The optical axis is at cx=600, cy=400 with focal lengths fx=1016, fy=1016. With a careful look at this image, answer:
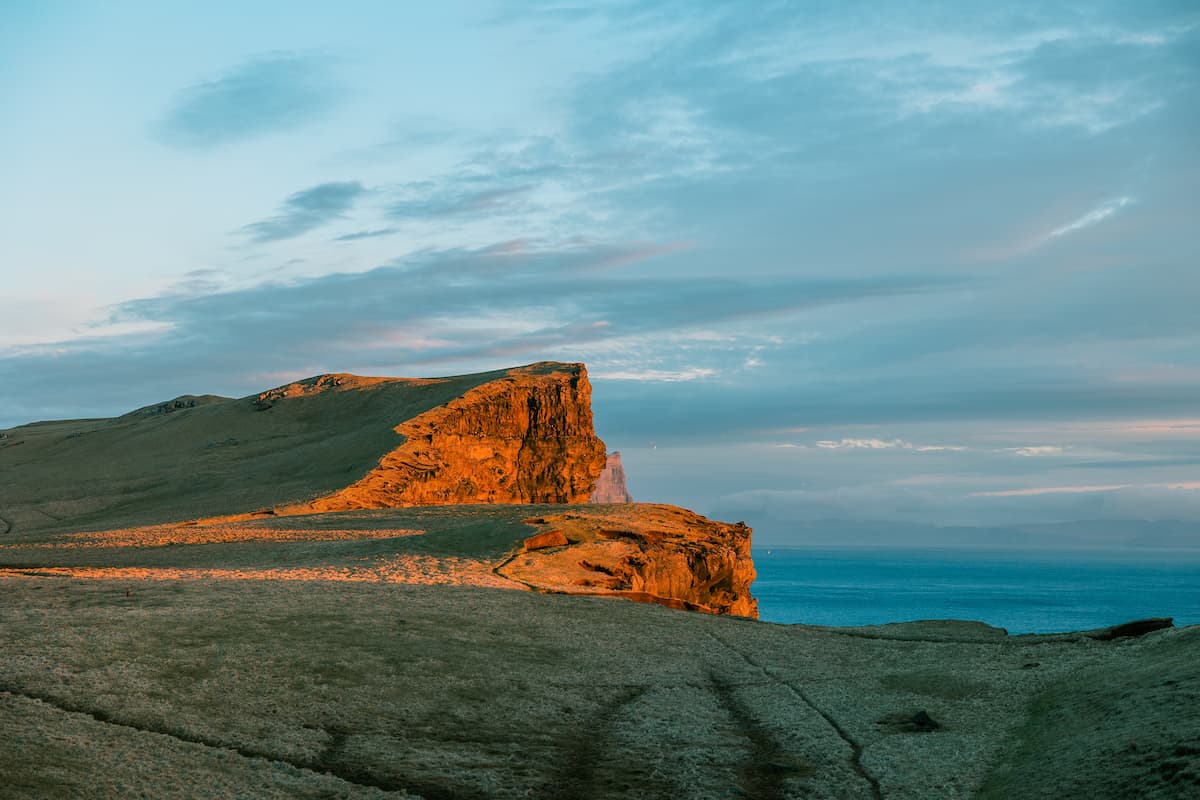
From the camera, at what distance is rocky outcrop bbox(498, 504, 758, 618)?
23406mm

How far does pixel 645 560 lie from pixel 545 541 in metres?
3.19

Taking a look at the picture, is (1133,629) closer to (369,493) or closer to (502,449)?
(369,493)

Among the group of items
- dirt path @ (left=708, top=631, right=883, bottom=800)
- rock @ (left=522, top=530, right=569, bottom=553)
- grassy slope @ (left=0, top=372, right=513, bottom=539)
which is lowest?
dirt path @ (left=708, top=631, right=883, bottom=800)

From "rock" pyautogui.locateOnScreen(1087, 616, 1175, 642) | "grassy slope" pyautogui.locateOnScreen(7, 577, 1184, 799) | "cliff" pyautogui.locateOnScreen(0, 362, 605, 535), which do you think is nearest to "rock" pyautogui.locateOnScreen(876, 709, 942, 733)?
"grassy slope" pyautogui.locateOnScreen(7, 577, 1184, 799)

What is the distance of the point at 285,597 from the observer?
1683 cm

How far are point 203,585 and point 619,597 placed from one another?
27.9ft

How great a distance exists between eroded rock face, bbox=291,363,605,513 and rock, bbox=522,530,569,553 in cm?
1182

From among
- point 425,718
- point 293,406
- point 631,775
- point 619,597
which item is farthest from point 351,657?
point 293,406

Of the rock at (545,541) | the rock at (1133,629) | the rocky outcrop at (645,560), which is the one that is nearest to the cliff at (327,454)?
the rocky outcrop at (645,560)

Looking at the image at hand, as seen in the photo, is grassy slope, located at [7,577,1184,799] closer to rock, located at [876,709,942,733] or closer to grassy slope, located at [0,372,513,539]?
rock, located at [876,709,942,733]

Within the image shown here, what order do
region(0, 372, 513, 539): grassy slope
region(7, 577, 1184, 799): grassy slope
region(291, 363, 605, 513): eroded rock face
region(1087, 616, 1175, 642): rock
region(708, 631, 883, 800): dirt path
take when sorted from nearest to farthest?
region(7, 577, 1184, 799): grassy slope, region(708, 631, 883, 800): dirt path, region(1087, 616, 1175, 642): rock, region(0, 372, 513, 539): grassy slope, region(291, 363, 605, 513): eroded rock face

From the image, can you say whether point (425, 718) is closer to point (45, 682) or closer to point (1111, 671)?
point (45, 682)

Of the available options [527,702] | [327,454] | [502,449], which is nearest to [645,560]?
[527,702]

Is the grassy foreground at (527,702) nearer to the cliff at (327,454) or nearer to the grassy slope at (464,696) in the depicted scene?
the grassy slope at (464,696)
